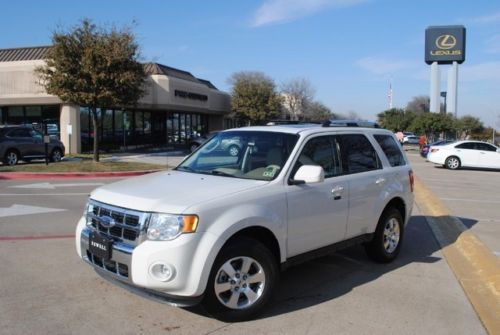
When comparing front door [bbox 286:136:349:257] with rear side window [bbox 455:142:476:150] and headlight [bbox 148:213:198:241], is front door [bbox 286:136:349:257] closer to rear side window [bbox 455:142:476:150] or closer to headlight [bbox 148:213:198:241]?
headlight [bbox 148:213:198:241]

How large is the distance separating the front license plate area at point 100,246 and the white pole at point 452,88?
75752 millimetres

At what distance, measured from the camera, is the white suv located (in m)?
4.03

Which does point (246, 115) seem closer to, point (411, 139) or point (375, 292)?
point (411, 139)

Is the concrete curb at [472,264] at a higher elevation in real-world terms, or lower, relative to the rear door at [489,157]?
lower

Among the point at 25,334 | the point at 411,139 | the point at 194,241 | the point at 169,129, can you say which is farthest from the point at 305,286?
the point at 411,139

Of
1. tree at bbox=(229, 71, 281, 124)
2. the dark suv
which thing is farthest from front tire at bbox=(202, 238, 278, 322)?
tree at bbox=(229, 71, 281, 124)

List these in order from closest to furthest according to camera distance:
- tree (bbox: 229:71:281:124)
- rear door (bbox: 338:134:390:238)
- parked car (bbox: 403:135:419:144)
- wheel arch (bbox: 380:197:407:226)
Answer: rear door (bbox: 338:134:390:238)
wheel arch (bbox: 380:197:407:226)
tree (bbox: 229:71:281:124)
parked car (bbox: 403:135:419:144)

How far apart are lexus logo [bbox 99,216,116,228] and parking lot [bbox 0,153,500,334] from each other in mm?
804

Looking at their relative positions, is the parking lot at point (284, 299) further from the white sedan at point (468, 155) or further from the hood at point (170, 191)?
A: the white sedan at point (468, 155)

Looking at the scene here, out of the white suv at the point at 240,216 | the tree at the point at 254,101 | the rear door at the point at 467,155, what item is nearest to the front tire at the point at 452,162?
the rear door at the point at 467,155

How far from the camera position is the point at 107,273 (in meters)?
4.37

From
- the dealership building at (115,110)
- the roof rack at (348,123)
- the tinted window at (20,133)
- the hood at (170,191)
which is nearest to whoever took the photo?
the hood at (170,191)

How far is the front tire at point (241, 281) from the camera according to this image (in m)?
4.21

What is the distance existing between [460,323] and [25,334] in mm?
3726
